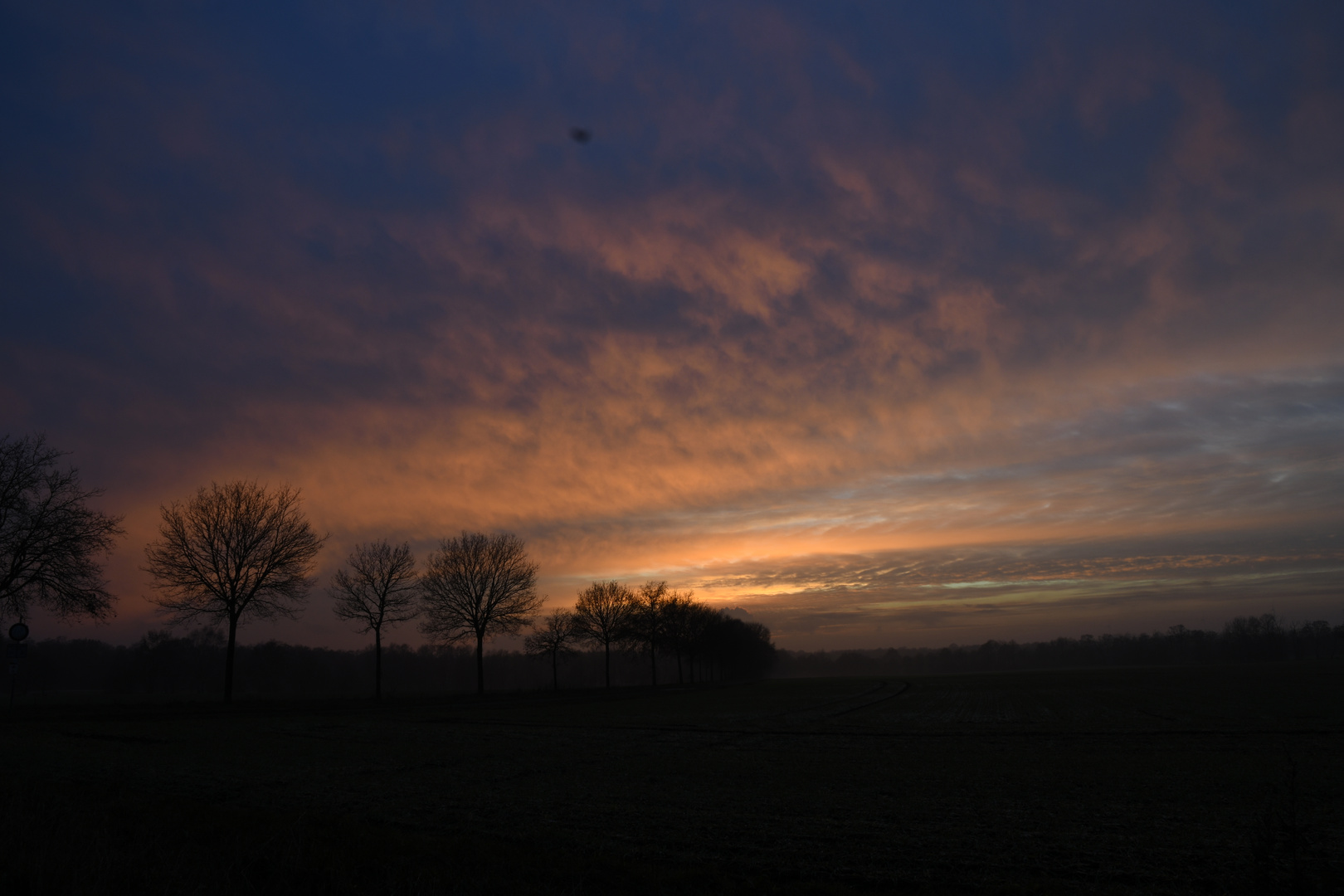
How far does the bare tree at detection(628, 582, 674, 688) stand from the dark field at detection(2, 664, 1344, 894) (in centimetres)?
6266

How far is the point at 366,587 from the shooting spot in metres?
58.1

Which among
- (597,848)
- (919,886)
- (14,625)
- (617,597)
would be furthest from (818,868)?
(617,597)

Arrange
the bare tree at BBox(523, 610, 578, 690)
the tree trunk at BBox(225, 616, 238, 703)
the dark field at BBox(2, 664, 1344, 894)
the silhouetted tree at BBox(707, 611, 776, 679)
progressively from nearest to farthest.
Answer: the dark field at BBox(2, 664, 1344, 894), the tree trunk at BBox(225, 616, 238, 703), the bare tree at BBox(523, 610, 578, 690), the silhouetted tree at BBox(707, 611, 776, 679)

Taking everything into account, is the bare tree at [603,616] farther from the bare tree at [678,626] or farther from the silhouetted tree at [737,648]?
the silhouetted tree at [737,648]

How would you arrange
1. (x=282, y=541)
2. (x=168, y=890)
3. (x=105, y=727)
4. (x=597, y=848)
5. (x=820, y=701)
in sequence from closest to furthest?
(x=168, y=890) → (x=597, y=848) → (x=105, y=727) → (x=282, y=541) → (x=820, y=701)

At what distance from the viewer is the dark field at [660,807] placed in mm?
9289

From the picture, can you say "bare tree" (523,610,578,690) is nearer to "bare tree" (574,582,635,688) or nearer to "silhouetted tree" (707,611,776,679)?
"bare tree" (574,582,635,688)

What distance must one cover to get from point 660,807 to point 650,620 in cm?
8326

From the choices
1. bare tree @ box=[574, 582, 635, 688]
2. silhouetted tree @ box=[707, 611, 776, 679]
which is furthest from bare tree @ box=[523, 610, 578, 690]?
silhouetted tree @ box=[707, 611, 776, 679]

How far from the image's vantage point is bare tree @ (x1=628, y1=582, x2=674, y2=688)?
93000 millimetres

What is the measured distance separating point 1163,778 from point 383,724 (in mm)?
29749

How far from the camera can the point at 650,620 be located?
95.8 metres

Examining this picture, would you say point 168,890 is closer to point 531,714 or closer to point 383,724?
point 383,724

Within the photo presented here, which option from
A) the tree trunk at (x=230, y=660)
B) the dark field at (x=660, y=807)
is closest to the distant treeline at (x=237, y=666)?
the tree trunk at (x=230, y=660)
